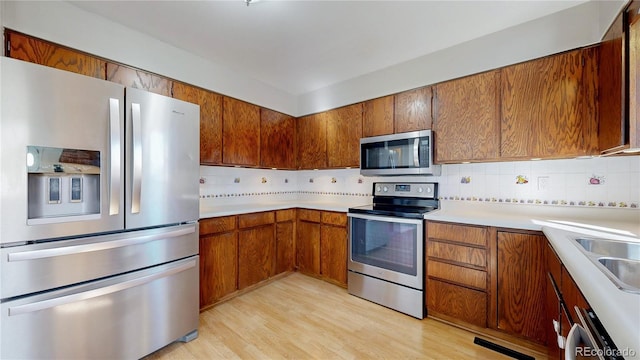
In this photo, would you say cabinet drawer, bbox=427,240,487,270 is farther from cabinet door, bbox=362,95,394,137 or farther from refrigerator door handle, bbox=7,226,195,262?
refrigerator door handle, bbox=7,226,195,262

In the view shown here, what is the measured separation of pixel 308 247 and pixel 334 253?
0.39 meters

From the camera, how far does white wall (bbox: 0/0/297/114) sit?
1544 mm

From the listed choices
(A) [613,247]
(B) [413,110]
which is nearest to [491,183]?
(B) [413,110]

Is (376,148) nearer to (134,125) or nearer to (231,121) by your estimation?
(231,121)

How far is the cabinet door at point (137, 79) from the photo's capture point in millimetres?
1869

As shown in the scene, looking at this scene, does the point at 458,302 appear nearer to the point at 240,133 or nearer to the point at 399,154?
the point at 399,154

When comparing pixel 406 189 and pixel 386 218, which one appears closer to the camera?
pixel 386 218

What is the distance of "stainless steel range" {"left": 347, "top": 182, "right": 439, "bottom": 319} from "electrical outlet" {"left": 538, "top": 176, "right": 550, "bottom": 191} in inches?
31.2

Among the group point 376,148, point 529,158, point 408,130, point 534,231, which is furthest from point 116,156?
point 529,158

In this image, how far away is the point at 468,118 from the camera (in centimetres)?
216

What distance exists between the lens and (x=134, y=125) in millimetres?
1512

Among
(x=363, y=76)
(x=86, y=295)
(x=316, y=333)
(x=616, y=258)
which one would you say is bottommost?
(x=316, y=333)

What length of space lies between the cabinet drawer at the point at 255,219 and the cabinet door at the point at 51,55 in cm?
159

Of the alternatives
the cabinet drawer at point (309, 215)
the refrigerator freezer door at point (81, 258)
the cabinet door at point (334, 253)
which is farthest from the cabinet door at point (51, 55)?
the cabinet door at point (334, 253)
